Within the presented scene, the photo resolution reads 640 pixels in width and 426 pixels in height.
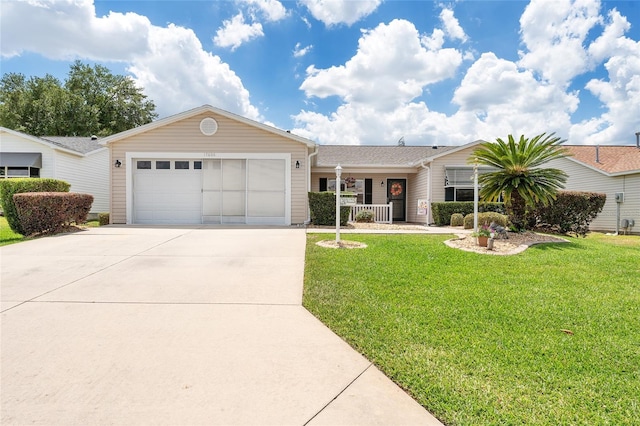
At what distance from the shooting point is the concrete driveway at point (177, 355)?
6.34 feet

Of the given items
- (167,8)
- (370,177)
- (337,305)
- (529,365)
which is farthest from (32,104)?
(529,365)

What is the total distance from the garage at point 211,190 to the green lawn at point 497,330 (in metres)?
6.50

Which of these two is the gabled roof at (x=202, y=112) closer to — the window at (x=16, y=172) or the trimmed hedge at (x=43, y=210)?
the trimmed hedge at (x=43, y=210)

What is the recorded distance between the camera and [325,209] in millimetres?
11289

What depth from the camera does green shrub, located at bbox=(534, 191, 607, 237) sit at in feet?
33.7

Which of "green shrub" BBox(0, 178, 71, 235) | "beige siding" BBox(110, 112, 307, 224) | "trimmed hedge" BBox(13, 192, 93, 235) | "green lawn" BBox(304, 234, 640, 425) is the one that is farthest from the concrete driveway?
"beige siding" BBox(110, 112, 307, 224)

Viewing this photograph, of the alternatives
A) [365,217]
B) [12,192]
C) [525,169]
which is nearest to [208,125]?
[12,192]

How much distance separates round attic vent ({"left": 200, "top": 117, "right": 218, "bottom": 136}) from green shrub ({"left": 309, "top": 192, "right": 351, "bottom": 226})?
432 centimetres

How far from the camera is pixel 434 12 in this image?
1141 centimetres

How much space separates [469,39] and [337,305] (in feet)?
41.7

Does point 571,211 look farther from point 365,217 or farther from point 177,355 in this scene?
point 177,355

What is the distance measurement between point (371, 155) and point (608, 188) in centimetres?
1090

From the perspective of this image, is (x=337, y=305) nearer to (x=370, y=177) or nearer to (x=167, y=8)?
(x=167, y=8)

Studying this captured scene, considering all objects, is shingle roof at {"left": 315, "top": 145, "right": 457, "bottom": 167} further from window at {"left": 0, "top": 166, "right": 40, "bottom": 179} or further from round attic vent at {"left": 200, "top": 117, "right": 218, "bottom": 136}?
window at {"left": 0, "top": 166, "right": 40, "bottom": 179}
